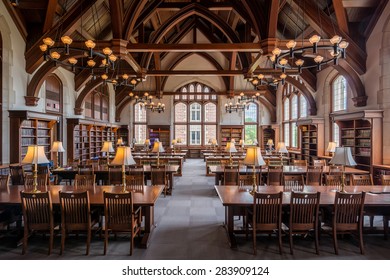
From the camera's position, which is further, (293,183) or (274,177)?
(274,177)

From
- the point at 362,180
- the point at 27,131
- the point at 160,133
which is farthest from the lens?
the point at 160,133

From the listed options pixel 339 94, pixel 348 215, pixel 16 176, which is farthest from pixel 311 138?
pixel 16 176

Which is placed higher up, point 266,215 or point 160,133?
point 160,133

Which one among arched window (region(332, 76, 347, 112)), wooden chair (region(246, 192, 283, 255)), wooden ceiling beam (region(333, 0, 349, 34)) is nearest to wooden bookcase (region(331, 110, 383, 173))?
arched window (region(332, 76, 347, 112))

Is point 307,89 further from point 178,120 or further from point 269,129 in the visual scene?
point 178,120

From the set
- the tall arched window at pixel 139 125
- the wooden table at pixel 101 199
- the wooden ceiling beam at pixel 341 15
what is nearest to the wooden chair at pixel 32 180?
the wooden table at pixel 101 199

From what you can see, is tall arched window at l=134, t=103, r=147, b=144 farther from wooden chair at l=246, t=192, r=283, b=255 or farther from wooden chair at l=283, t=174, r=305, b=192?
wooden chair at l=246, t=192, r=283, b=255

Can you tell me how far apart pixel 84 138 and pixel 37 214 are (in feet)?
31.2

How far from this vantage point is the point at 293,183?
4746 mm

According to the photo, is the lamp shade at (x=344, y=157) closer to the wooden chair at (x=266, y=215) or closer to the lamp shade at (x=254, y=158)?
the lamp shade at (x=254, y=158)

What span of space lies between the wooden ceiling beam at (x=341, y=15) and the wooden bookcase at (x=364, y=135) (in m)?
2.82

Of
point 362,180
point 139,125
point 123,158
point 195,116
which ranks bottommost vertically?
point 362,180

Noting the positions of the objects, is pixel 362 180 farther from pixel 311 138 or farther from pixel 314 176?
pixel 311 138

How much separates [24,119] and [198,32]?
1253 centimetres
